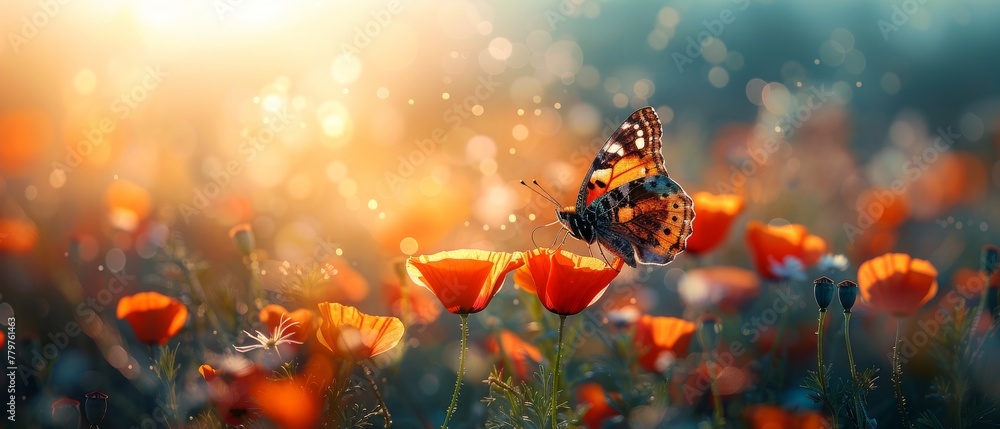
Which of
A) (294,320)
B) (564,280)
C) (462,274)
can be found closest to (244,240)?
(294,320)

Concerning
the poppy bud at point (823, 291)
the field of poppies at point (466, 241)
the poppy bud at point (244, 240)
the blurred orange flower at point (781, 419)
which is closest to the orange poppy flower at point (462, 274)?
the field of poppies at point (466, 241)

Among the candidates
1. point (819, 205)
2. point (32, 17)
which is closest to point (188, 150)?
point (32, 17)

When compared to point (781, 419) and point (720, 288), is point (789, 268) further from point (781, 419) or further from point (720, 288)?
point (781, 419)

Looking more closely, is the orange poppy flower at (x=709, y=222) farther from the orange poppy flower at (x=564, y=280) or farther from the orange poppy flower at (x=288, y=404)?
the orange poppy flower at (x=288, y=404)

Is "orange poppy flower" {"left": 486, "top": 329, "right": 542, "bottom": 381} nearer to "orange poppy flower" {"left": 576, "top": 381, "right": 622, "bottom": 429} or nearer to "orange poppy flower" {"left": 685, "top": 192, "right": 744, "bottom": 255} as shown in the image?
"orange poppy flower" {"left": 576, "top": 381, "right": 622, "bottom": 429}

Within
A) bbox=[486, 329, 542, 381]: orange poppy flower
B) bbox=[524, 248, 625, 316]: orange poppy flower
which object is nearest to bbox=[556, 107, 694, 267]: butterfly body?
bbox=[486, 329, 542, 381]: orange poppy flower
